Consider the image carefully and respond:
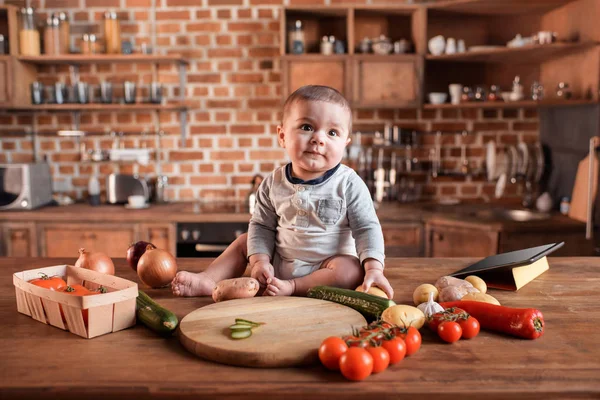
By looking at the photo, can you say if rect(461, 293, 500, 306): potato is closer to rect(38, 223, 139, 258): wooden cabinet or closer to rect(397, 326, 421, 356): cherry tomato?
rect(397, 326, 421, 356): cherry tomato

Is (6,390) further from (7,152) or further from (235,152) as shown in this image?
(7,152)

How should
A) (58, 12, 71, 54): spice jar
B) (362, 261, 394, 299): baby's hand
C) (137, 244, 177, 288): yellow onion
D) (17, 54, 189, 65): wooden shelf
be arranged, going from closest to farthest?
(362, 261, 394, 299): baby's hand → (137, 244, 177, 288): yellow onion → (17, 54, 189, 65): wooden shelf → (58, 12, 71, 54): spice jar

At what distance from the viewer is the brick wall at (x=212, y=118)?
398cm

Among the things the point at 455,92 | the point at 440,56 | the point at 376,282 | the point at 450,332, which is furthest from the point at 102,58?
the point at 450,332

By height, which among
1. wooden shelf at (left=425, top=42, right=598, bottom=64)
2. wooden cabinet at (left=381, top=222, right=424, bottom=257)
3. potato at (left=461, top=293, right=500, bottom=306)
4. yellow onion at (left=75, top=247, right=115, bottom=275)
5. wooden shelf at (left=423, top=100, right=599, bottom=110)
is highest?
wooden shelf at (left=425, top=42, right=598, bottom=64)

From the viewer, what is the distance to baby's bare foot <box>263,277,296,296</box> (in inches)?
58.9

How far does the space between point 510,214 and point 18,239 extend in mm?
2926

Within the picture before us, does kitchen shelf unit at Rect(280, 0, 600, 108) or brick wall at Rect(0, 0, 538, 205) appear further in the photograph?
brick wall at Rect(0, 0, 538, 205)

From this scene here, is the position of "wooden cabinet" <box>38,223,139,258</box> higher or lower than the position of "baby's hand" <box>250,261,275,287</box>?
lower

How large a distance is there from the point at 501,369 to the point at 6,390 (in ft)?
2.70

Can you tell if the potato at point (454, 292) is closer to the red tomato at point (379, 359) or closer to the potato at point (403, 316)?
the potato at point (403, 316)

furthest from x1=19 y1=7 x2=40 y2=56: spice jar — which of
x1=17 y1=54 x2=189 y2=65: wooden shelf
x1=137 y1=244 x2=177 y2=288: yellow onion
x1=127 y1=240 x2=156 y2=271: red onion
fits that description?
x1=137 y1=244 x2=177 y2=288: yellow onion

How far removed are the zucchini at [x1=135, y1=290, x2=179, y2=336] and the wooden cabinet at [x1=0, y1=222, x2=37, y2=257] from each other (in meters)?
2.51

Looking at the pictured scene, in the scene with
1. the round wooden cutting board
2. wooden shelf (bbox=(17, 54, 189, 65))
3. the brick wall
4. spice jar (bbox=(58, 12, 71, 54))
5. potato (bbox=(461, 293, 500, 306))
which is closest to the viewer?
the round wooden cutting board
